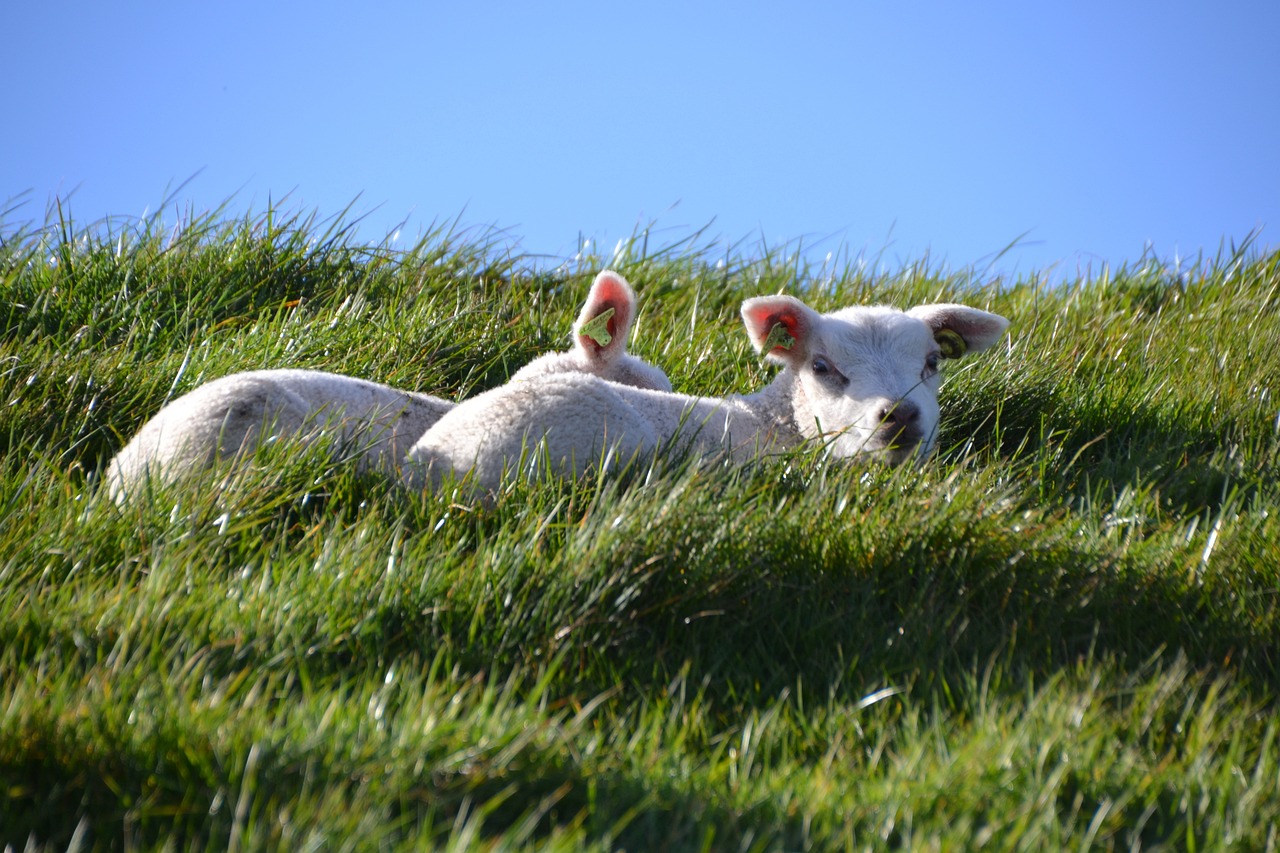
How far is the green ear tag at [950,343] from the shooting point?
574 cm

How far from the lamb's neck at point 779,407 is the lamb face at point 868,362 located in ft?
0.11

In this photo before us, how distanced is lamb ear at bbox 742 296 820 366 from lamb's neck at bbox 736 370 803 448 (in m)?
0.12

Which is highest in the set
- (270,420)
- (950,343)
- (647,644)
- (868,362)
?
(950,343)

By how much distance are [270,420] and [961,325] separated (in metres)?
3.28

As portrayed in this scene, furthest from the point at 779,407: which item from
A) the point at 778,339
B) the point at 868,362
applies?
the point at 868,362

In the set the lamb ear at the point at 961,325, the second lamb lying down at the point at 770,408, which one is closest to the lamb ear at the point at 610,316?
the second lamb lying down at the point at 770,408

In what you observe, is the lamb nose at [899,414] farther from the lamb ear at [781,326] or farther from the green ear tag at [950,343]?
the green ear tag at [950,343]

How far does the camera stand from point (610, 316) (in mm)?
5664

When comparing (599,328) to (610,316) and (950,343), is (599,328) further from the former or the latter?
(950,343)

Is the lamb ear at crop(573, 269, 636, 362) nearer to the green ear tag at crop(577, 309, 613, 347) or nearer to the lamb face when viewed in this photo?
the green ear tag at crop(577, 309, 613, 347)

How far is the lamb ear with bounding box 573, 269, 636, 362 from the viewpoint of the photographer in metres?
5.68

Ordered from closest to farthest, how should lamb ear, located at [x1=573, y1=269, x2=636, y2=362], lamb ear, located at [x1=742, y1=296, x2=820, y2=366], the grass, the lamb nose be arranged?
the grass
the lamb nose
lamb ear, located at [x1=742, y1=296, x2=820, y2=366]
lamb ear, located at [x1=573, y1=269, x2=636, y2=362]

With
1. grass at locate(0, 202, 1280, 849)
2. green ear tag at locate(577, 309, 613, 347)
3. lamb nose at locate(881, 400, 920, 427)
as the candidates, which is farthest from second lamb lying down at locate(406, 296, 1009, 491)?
green ear tag at locate(577, 309, 613, 347)

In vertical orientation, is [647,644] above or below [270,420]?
below
